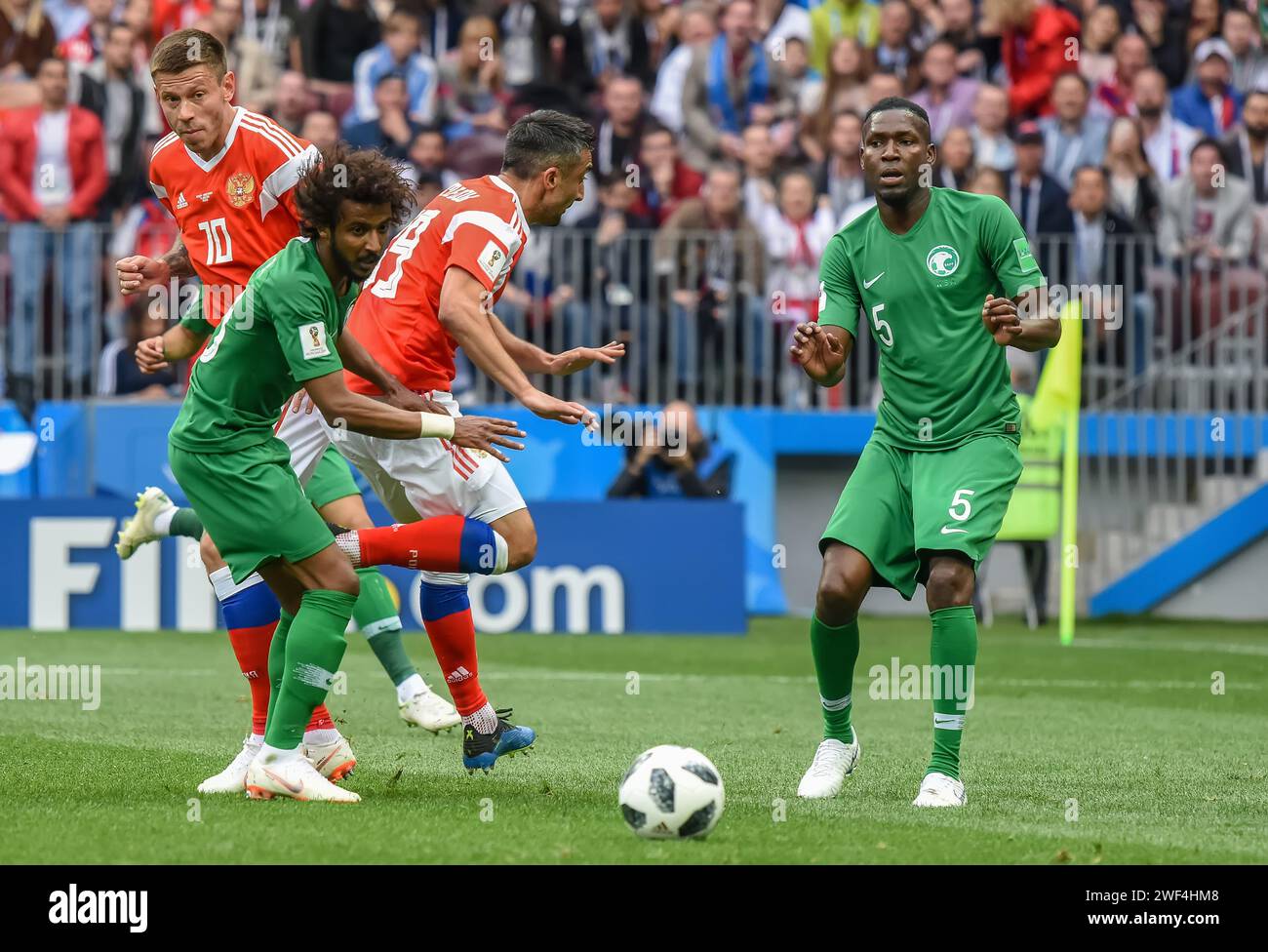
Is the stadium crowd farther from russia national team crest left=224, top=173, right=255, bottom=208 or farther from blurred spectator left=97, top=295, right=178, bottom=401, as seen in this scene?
russia national team crest left=224, top=173, right=255, bottom=208

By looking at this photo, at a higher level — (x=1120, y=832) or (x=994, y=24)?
(x=994, y=24)

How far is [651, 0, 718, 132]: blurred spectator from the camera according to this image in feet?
59.2

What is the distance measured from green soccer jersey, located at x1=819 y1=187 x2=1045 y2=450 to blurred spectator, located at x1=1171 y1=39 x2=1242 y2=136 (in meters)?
11.9

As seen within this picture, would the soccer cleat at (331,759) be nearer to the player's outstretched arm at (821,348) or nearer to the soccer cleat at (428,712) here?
the soccer cleat at (428,712)

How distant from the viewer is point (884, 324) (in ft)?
23.6

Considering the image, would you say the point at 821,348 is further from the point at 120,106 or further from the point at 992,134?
the point at 120,106

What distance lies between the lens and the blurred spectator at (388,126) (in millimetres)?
17062

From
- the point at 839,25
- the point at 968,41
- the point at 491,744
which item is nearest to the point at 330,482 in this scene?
the point at 491,744

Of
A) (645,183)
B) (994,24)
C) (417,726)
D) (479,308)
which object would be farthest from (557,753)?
(994,24)

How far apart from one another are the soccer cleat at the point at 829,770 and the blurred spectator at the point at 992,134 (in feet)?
35.4

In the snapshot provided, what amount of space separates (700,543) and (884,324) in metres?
7.88
